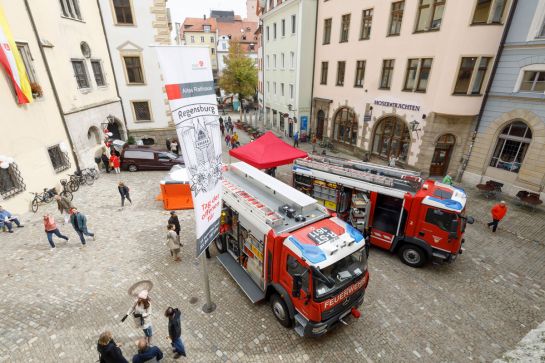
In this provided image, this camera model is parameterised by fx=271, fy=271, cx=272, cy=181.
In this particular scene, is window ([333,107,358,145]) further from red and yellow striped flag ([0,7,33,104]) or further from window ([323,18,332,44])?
red and yellow striped flag ([0,7,33,104])

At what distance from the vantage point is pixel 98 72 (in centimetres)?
1853

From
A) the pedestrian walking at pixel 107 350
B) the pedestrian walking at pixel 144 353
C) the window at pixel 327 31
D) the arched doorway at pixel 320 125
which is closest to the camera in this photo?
the pedestrian walking at pixel 107 350

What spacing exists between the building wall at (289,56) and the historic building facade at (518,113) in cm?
1455

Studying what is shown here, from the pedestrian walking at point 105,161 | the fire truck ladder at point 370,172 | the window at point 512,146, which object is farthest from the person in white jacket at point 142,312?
the window at point 512,146

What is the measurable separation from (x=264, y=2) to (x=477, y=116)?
2636 centimetres

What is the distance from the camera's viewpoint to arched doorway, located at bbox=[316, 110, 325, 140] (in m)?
25.7

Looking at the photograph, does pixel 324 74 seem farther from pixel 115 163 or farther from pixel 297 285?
pixel 297 285

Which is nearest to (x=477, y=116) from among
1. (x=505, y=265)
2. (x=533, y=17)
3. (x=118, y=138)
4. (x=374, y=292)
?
(x=533, y=17)

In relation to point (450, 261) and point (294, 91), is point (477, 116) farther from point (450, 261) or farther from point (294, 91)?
point (294, 91)

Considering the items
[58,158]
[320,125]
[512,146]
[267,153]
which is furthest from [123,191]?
[512,146]

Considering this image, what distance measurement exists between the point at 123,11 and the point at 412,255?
23.0m

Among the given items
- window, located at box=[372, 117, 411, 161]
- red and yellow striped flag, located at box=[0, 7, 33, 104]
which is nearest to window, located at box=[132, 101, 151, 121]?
red and yellow striped flag, located at box=[0, 7, 33, 104]

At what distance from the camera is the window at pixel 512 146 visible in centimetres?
1428

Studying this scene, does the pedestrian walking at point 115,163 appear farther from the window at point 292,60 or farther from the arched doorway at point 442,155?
the arched doorway at point 442,155
